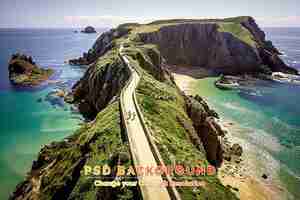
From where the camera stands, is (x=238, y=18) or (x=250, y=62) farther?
(x=238, y=18)


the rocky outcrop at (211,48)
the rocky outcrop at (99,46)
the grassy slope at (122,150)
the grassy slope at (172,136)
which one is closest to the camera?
the grassy slope at (122,150)

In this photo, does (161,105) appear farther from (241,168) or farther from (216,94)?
(216,94)

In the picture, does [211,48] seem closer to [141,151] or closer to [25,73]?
[25,73]

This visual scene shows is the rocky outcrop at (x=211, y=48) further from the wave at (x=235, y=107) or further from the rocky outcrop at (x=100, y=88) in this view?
the rocky outcrop at (x=100, y=88)

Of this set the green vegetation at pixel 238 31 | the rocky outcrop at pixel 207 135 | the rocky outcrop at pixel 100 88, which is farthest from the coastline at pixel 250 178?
the green vegetation at pixel 238 31

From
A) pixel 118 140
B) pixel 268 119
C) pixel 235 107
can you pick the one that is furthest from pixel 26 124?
pixel 268 119

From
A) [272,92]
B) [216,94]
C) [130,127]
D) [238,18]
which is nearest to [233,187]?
[130,127]
